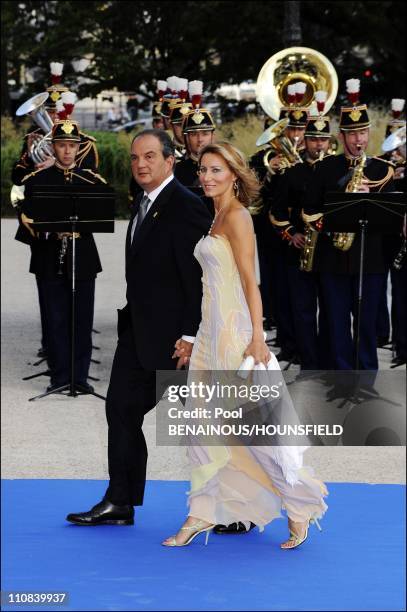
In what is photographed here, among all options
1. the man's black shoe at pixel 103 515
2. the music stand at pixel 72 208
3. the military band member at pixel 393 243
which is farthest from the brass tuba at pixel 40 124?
the man's black shoe at pixel 103 515

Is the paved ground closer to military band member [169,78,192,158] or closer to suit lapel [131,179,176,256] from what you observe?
military band member [169,78,192,158]

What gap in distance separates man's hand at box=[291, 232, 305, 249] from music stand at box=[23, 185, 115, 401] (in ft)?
5.13

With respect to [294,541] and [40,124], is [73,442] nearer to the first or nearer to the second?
[294,541]

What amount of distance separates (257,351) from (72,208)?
12.0 feet

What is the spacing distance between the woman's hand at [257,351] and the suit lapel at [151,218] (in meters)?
0.77

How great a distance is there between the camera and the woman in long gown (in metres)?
6.73

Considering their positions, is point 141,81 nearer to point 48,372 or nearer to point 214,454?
point 48,372

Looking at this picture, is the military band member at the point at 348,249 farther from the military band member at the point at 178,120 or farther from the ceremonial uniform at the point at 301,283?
the military band member at the point at 178,120

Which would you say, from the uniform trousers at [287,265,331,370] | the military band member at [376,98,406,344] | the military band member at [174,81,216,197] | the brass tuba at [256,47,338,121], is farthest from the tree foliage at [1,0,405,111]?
the uniform trousers at [287,265,331,370]

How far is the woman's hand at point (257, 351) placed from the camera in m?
6.72

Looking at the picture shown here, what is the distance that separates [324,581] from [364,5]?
26.4m

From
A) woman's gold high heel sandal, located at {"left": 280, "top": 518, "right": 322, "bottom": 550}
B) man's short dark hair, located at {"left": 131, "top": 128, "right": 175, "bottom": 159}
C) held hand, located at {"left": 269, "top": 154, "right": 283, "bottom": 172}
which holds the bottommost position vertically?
woman's gold high heel sandal, located at {"left": 280, "top": 518, "right": 322, "bottom": 550}

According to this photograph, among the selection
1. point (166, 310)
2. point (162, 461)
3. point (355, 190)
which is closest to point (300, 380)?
point (355, 190)

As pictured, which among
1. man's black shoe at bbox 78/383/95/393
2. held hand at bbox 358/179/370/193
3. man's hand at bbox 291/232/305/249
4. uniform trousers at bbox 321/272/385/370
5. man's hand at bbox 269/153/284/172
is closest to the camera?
held hand at bbox 358/179/370/193
